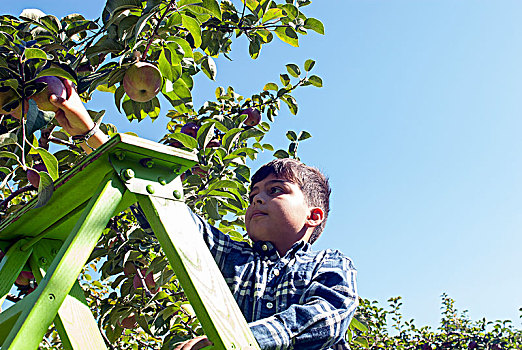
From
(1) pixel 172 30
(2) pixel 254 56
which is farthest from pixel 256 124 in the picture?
(1) pixel 172 30

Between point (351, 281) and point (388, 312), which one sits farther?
point (388, 312)

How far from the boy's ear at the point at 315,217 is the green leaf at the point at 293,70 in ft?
2.48

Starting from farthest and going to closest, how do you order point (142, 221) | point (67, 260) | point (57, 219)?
point (142, 221) < point (57, 219) < point (67, 260)

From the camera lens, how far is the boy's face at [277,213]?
1730 mm

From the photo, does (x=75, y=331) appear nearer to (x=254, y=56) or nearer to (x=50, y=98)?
(x=50, y=98)

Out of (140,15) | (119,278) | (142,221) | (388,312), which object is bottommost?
(142,221)

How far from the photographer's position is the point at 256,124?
246 cm

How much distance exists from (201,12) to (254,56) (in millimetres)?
515

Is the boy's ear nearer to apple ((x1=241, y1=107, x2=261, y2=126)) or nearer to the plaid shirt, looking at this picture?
the plaid shirt

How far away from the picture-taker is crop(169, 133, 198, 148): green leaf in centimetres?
177

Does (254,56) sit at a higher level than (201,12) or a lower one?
higher

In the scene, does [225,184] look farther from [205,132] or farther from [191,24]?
[191,24]

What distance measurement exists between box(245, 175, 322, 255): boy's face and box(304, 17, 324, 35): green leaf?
60 cm

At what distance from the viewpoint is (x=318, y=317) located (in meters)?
1.30
